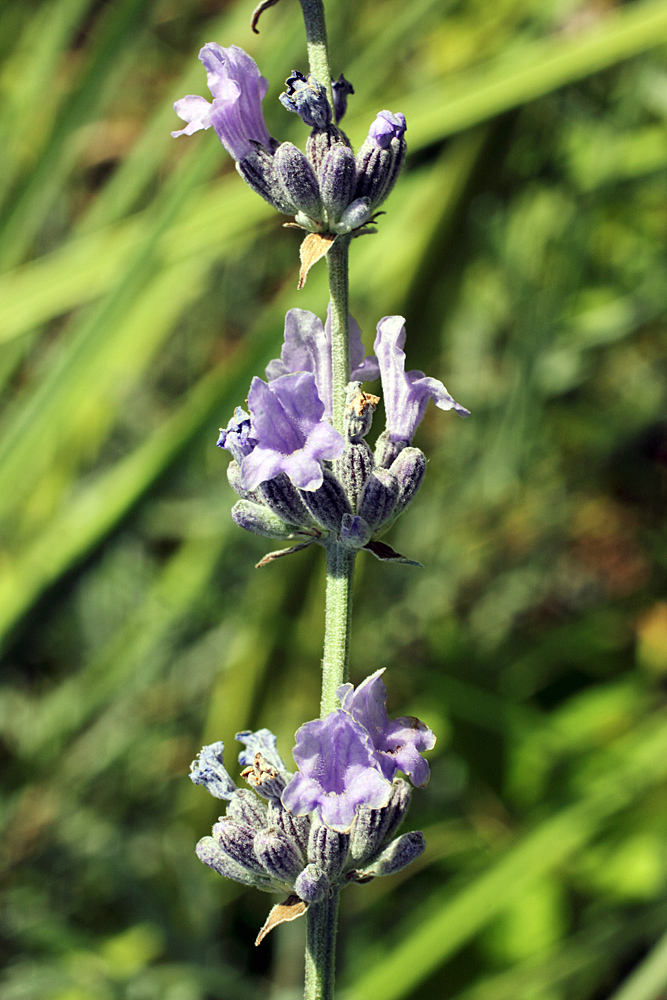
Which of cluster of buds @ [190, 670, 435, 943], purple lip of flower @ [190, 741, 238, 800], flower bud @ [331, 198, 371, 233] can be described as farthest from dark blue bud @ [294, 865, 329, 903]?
flower bud @ [331, 198, 371, 233]

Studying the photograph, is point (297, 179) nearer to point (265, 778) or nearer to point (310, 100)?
point (310, 100)

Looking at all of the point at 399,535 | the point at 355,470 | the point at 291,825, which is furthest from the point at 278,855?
the point at 399,535

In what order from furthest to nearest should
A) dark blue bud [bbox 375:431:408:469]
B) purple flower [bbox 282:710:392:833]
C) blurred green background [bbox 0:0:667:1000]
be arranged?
blurred green background [bbox 0:0:667:1000] → dark blue bud [bbox 375:431:408:469] → purple flower [bbox 282:710:392:833]

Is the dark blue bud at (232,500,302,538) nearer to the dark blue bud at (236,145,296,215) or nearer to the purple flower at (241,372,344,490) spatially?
the purple flower at (241,372,344,490)

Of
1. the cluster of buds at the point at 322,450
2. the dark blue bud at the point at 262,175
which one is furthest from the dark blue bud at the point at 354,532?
the dark blue bud at the point at 262,175

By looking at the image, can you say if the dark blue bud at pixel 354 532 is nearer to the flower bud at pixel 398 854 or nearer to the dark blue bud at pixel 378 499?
the dark blue bud at pixel 378 499

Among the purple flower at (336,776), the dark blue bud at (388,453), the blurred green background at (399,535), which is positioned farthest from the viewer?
the blurred green background at (399,535)

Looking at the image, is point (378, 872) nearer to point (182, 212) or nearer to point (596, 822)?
point (596, 822)

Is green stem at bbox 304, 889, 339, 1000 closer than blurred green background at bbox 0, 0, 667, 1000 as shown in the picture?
Yes
